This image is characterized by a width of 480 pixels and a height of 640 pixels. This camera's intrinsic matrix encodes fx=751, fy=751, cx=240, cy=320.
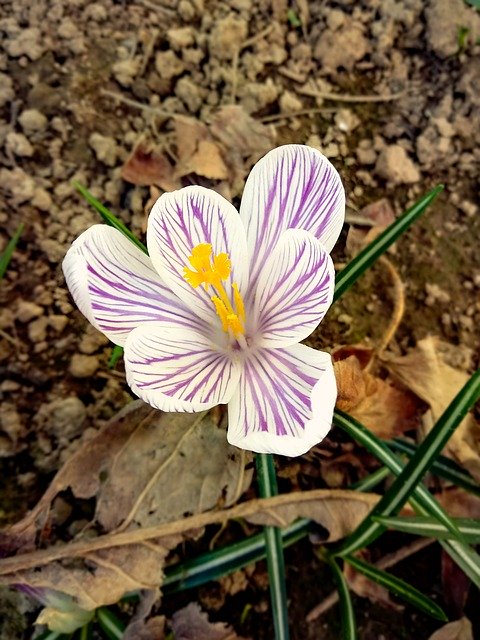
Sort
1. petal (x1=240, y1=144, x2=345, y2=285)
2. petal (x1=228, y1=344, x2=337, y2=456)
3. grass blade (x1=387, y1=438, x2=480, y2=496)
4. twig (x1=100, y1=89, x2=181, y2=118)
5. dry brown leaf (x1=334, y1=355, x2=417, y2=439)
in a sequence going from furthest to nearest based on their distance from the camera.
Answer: twig (x1=100, y1=89, x2=181, y2=118)
grass blade (x1=387, y1=438, x2=480, y2=496)
dry brown leaf (x1=334, y1=355, x2=417, y2=439)
petal (x1=240, y1=144, x2=345, y2=285)
petal (x1=228, y1=344, x2=337, y2=456)

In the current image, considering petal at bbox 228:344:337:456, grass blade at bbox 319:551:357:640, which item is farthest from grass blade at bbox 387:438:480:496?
petal at bbox 228:344:337:456

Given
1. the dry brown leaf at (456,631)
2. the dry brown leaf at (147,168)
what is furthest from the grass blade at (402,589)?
the dry brown leaf at (147,168)

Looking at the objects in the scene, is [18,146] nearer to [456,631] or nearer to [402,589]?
[402,589]

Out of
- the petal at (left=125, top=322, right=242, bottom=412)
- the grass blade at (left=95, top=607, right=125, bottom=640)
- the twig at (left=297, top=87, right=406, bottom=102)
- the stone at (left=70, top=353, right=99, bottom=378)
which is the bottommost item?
Answer: the grass blade at (left=95, top=607, right=125, bottom=640)

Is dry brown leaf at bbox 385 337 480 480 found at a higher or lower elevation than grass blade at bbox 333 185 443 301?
lower

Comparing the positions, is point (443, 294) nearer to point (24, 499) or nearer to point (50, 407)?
point (50, 407)

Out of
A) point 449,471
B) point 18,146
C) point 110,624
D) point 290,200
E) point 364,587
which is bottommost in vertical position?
point 110,624

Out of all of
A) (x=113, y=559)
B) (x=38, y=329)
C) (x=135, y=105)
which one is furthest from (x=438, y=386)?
(x=135, y=105)

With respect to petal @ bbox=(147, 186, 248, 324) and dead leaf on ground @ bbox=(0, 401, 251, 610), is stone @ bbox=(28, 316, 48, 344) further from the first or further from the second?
petal @ bbox=(147, 186, 248, 324)
